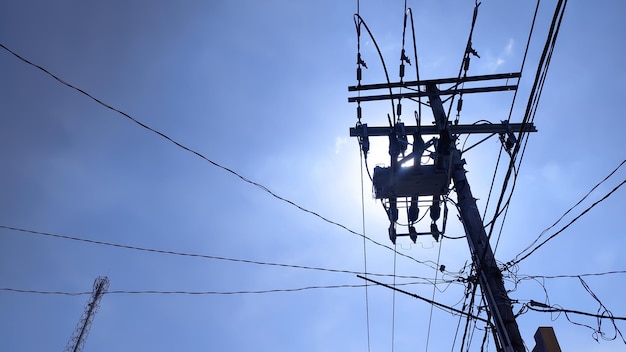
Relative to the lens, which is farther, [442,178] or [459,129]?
[459,129]

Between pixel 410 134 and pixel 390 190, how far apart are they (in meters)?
1.19

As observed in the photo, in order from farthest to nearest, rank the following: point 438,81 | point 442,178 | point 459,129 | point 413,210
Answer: point 438,81, point 413,210, point 459,129, point 442,178

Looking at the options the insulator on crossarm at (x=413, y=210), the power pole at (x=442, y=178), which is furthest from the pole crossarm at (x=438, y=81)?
the insulator on crossarm at (x=413, y=210)

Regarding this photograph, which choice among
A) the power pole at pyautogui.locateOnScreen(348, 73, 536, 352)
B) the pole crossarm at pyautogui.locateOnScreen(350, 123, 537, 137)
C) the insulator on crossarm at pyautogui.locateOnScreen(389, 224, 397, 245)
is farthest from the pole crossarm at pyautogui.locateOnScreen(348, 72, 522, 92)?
the insulator on crossarm at pyautogui.locateOnScreen(389, 224, 397, 245)

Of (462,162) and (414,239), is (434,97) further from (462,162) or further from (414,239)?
(414,239)

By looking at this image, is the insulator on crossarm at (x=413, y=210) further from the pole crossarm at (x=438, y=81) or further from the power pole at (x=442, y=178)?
the pole crossarm at (x=438, y=81)

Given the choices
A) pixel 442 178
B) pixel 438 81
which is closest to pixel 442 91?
pixel 438 81

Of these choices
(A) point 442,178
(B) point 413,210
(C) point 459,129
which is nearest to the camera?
(A) point 442,178

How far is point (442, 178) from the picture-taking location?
6.95 metres

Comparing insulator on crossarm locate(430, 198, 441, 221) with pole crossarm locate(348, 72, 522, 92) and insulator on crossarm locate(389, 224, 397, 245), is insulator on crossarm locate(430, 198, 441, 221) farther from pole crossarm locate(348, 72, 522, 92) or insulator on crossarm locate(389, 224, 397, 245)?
pole crossarm locate(348, 72, 522, 92)

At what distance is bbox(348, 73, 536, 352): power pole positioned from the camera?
5273 mm

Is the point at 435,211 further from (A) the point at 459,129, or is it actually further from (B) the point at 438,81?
(B) the point at 438,81

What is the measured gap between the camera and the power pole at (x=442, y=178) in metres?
5.27

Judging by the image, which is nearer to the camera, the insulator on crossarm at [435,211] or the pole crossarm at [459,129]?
the pole crossarm at [459,129]
